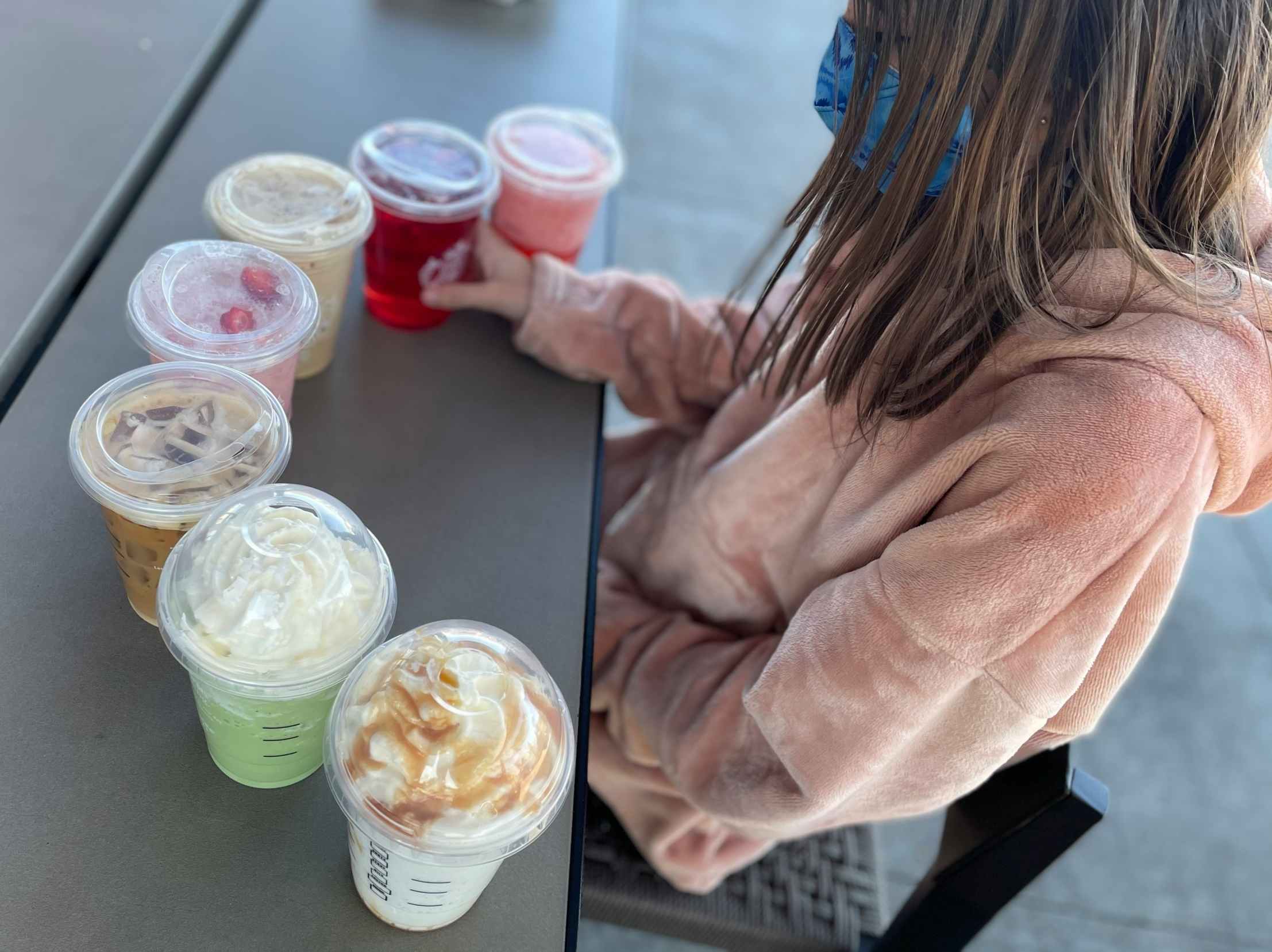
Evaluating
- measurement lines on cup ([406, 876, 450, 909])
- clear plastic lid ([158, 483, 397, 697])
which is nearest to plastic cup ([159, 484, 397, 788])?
clear plastic lid ([158, 483, 397, 697])

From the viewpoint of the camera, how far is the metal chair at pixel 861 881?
874 mm

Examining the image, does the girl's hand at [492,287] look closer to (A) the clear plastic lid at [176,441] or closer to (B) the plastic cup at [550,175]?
(B) the plastic cup at [550,175]

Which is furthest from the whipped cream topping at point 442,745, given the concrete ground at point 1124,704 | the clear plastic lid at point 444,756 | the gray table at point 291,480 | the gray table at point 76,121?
the concrete ground at point 1124,704

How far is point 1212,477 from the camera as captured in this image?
0.75 metres

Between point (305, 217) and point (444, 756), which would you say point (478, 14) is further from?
point (444, 756)

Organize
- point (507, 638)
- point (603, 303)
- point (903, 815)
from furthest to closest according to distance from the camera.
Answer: point (603, 303)
point (903, 815)
point (507, 638)

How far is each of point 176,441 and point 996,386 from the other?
0.60 m

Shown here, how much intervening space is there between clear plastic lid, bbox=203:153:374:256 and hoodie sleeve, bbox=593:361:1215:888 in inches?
20.4

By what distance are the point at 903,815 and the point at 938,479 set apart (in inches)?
12.3

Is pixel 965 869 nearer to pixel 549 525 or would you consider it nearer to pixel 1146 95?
pixel 549 525

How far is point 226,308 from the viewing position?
820 millimetres

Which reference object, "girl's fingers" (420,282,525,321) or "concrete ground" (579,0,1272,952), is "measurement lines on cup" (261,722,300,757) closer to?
"girl's fingers" (420,282,525,321)

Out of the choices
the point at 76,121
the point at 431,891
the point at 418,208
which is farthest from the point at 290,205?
the point at 431,891

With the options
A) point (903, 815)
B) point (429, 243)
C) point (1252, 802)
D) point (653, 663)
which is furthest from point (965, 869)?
point (1252, 802)
